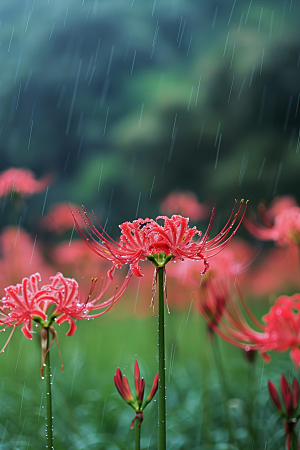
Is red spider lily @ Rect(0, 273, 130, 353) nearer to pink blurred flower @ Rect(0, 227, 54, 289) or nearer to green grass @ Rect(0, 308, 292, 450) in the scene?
green grass @ Rect(0, 308, 292, 450)

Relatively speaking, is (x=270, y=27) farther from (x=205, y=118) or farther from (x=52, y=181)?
(x=52, y=181)

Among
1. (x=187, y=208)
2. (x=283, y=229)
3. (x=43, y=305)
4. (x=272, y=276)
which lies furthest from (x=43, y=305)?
(x=272, y=276)

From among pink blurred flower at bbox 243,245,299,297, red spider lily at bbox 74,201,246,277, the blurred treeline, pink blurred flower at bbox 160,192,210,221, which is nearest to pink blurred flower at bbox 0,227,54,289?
the blurred treeline

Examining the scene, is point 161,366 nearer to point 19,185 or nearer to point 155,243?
point 155,243

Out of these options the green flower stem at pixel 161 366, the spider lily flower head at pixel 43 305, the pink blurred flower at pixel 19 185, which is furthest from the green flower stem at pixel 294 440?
the pink blurred flower at pixel 19 185

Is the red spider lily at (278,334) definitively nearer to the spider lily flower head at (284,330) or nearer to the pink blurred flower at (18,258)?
the spider lily flower head at (284,330)

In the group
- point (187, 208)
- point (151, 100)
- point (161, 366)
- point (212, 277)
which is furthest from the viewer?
point (151, 100)

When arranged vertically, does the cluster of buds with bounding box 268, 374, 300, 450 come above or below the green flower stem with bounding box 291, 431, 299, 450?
above

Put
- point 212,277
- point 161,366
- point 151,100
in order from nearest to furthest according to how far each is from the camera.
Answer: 1. point 161,366
2. point 212,277
3. point 151,100
